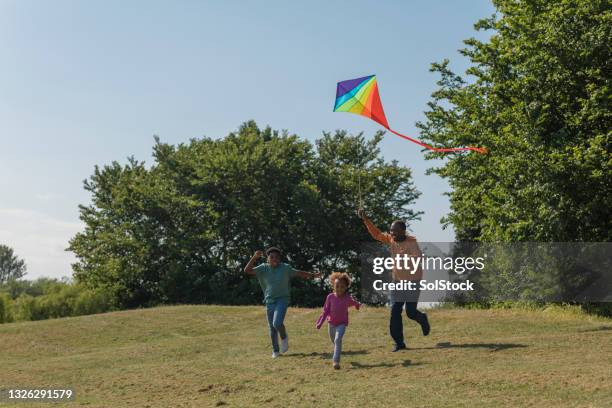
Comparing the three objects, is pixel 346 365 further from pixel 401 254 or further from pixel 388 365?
pixel 401 254

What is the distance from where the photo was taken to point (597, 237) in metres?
22.8

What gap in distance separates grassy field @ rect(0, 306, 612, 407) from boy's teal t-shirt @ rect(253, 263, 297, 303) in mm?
1393

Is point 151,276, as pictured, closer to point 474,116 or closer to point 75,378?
point 474,116

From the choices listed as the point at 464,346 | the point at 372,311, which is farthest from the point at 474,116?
the point at 464,346

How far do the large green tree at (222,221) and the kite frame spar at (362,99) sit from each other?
28.6 meters

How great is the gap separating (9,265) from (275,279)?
120 m

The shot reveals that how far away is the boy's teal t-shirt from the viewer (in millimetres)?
13656

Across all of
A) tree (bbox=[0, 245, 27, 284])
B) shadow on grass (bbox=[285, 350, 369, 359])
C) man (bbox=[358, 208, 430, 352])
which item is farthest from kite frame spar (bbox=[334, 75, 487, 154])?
tree (bbox=[0, 245, 27, 284])

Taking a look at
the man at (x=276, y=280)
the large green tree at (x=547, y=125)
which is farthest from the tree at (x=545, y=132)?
the man at (x=276, y=280)

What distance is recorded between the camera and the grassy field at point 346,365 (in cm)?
967

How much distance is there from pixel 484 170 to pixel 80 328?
641 inches

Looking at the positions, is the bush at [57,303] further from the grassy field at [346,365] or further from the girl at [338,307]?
the girl at [338,307]

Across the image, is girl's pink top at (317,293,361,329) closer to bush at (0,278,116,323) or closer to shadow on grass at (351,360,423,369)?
shadow on grass at (351,360,423,369)

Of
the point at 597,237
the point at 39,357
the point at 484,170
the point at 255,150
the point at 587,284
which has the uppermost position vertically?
the point at 255,150
